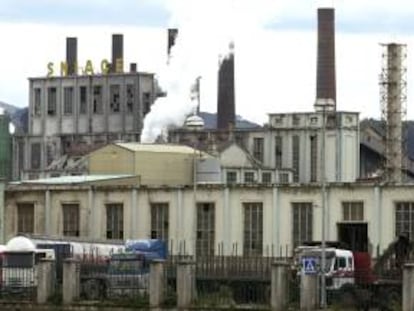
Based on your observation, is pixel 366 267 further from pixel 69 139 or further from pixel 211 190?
pixel 69 139

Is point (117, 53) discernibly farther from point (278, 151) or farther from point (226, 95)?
point (278, 151)

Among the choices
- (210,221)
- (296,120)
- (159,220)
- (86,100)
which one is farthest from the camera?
(86,100)

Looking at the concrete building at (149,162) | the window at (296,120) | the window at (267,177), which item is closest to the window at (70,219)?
the concrete building at (149,162)

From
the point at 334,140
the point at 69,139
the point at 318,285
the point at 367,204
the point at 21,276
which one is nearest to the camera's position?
the point at 318,285

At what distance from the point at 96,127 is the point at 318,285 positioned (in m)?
122

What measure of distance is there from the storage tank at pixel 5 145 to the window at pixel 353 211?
82065 mm

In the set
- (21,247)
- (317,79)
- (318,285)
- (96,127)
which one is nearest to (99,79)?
(96,127)

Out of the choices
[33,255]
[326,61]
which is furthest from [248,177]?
[33,255]

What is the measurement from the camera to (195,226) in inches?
3479

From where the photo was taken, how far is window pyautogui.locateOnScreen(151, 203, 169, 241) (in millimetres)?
89562

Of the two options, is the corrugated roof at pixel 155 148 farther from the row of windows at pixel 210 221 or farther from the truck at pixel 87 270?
the truck at pixel 87 270

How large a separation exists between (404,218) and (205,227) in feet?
43.1

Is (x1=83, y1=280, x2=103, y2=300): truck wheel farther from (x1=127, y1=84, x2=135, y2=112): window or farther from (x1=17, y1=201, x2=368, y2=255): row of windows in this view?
(x1=127, y1=84, x2=135, y2=112): window

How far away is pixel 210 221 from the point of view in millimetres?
88062
